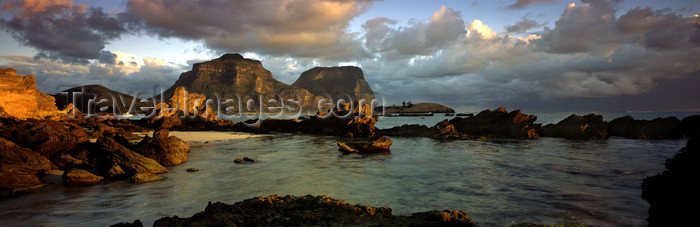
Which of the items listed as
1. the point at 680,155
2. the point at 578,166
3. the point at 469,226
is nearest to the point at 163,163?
the point at 469,226

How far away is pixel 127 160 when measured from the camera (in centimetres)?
1426

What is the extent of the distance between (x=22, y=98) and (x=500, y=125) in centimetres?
7263

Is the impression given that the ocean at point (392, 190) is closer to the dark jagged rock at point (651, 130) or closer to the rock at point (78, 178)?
the rock at point (78, 178)

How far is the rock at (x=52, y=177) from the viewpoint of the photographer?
12.7 m

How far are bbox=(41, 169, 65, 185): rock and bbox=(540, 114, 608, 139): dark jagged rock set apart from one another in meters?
50.6

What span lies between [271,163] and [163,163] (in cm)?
625

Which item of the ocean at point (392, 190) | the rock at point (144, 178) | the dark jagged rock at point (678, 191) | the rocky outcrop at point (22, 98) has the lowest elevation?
the ocean at point (392, 190)

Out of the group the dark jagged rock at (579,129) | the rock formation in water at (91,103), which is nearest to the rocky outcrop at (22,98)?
the rock formation in water at (91,103)

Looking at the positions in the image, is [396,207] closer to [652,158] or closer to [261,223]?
[261,223]

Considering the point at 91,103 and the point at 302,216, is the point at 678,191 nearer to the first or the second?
the point at 302,216

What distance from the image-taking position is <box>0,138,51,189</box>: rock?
11641 millimetres

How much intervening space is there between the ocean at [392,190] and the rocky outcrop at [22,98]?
45.1 m

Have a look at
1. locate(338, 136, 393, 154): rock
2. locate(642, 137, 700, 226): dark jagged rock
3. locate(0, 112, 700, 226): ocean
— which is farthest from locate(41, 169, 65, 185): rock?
locate(642, 137, 700, 226): dark jagged rock

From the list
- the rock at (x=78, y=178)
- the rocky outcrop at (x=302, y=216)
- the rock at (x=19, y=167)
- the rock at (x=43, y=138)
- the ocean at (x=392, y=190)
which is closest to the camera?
the rocky outcrop at (x=302, y=216)
